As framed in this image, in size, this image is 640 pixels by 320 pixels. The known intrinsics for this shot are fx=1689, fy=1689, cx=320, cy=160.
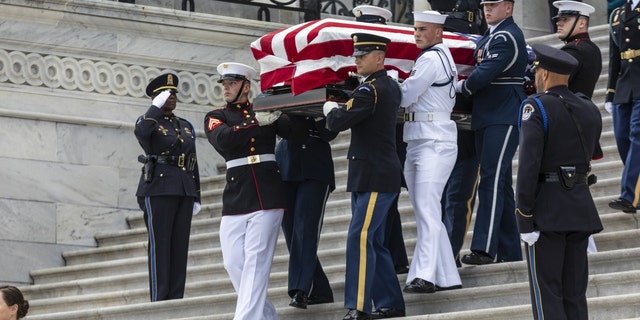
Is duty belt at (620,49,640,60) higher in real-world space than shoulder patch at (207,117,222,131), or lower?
higher

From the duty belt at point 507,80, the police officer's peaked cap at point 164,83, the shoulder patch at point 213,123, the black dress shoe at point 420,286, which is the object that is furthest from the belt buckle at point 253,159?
the police officer's peaked cap at point 164,83

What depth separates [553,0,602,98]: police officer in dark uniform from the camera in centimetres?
1178

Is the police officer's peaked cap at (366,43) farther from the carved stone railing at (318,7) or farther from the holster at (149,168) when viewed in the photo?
the carved stone railing at (318,7)

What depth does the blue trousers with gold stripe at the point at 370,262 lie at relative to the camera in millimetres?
10383

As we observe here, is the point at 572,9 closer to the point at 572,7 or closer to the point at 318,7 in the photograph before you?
the point at 572,7

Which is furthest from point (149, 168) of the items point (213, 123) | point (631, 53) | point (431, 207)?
point (631, 53)

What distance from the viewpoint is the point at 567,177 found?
9.16 meters

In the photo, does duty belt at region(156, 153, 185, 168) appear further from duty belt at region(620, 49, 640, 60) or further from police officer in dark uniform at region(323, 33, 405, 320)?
duty belt at region(620, 49, 640, 60)

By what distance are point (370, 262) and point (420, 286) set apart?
413mm

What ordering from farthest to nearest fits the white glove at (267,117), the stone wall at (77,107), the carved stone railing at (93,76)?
1. the carved stone railing at (93,76)
2. the stone wall at (77,107)
3. the white glove at (267,117)

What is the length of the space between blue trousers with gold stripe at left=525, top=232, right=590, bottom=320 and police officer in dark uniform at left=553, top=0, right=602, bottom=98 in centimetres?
271

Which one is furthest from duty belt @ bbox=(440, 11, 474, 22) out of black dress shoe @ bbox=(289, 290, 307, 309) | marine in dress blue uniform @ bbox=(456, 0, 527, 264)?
black dress shoe @ bbox=(289, 290, 307, 309)

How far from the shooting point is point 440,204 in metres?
10.9

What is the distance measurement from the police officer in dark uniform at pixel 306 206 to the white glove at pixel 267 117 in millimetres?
235
